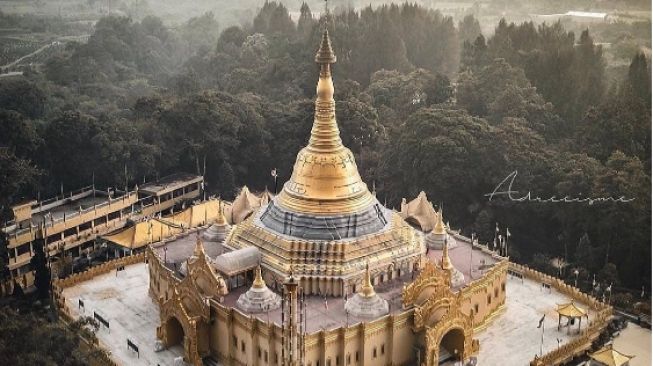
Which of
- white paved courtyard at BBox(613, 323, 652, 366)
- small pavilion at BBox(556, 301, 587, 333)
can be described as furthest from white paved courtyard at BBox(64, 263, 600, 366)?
white paved courtyard at BBox(613, 323, 652, 366)

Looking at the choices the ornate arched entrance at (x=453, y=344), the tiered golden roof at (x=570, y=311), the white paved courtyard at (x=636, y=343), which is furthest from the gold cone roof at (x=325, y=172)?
the white paved courtyard at (x=636, y=343)

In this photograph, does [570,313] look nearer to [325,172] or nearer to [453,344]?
[453,344]

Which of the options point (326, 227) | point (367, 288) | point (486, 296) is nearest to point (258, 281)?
point (326, 227)

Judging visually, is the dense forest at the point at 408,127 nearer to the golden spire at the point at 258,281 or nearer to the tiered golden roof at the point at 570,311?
the tiered golden roof at the point at 570,311

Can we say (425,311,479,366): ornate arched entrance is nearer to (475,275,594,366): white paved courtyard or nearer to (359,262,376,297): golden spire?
(475,275,594,366): white paved courtyard

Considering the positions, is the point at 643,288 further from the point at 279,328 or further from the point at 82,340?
the point at 82,340

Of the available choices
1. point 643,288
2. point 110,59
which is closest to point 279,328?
point 643,288
